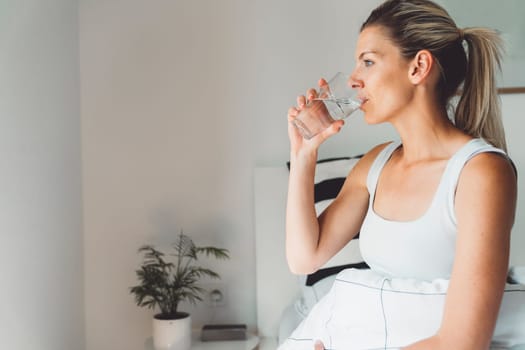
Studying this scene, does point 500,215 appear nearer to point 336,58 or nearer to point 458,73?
point 458,73

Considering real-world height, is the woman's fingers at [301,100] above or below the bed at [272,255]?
above

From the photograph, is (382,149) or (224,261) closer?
(382,149)

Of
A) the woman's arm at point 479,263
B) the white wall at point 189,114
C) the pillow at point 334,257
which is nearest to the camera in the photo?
the woman's arm at point 479,263

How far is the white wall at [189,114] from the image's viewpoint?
7.01 ft

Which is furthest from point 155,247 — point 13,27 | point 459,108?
point 459,108

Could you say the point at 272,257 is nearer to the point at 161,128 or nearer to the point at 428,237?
the point at 161,128

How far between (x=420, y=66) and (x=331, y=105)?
0.19 metres

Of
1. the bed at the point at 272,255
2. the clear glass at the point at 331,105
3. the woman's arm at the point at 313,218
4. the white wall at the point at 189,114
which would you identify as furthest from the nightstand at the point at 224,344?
the clear glass at the point at 331,105

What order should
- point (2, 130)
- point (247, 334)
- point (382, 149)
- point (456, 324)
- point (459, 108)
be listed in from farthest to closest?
point (247, 334), point (2, 130), point (382, 149), point (459, 108), point (456, 324)

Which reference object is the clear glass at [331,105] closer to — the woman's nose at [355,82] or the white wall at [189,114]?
the woman's nose at [355,82]

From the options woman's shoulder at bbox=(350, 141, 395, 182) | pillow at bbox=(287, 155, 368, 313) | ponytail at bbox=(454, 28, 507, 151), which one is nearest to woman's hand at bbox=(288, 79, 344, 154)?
woman's shoulder at bbox=(350, 141, 395, 182)

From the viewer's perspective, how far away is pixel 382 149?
141 cm

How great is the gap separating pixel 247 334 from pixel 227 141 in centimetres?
70

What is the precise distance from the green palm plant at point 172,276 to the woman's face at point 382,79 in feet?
3.10
